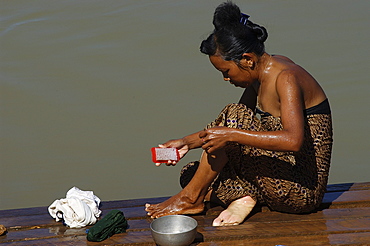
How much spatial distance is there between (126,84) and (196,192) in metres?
3.25

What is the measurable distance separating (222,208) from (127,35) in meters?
4.45

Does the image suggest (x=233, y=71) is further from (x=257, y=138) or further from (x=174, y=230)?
(x=174, y=230)

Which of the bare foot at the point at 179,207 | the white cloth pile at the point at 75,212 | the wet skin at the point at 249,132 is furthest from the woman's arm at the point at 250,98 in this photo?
the white cloth pile at the point at 75,212

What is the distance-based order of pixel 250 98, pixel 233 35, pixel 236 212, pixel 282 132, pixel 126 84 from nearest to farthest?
pixel 282 132 → pixel 233 35 → pixel 236 212 → pixel 250 98 → pixel 126 84

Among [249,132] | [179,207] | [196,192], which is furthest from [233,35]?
[179,207]

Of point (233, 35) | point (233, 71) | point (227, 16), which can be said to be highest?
point (227, 16)

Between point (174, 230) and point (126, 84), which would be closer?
point (174, 230)

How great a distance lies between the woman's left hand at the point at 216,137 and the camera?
10.6 feet

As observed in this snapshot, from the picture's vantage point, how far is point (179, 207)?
12.2 feet

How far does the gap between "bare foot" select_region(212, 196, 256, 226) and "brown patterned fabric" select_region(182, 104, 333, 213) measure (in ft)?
0.14

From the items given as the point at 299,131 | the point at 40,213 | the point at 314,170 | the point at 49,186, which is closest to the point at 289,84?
the point at 299,131

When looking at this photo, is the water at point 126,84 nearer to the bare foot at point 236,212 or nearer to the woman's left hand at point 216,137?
the bare foot at point 236,212

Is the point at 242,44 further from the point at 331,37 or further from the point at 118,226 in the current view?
the point at 331,37

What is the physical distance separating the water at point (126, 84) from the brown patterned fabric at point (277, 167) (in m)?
1.60
